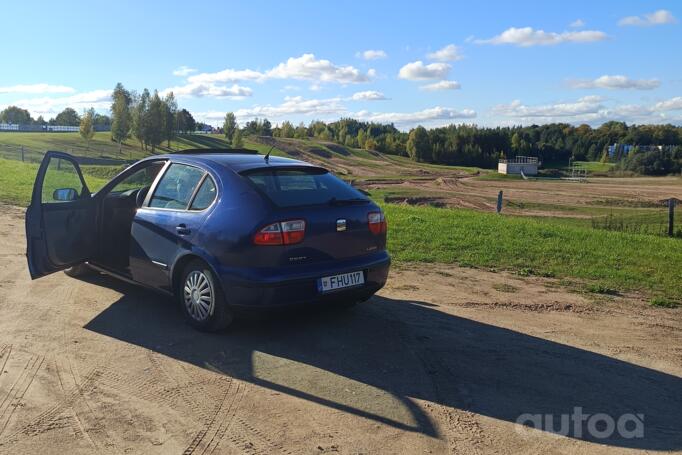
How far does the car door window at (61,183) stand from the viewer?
5.76 m

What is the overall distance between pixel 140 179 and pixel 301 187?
87.5 inches

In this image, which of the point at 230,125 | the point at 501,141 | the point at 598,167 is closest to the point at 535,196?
the point at 230,125

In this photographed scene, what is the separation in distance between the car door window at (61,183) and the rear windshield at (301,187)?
88.4 inches

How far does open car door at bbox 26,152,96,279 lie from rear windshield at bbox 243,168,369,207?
2.20 m

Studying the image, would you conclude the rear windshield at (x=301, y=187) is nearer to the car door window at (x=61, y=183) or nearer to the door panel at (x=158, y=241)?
the door panel at (x=158, y=241)

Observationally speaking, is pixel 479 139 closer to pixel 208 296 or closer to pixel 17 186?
pixel 17 186

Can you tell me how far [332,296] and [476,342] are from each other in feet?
4.49

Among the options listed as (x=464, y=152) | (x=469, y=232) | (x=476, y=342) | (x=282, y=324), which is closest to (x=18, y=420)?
(x=282, y=324)

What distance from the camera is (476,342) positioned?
5.05 meters

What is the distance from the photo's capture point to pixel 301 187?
5.22m

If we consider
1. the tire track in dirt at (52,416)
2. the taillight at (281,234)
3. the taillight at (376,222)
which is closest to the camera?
the tire track in dirt at (52,416)

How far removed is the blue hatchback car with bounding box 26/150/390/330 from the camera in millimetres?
4723

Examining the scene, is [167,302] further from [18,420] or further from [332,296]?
[18,420]

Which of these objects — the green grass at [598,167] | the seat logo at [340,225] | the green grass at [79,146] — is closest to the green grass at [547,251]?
the seat logo at [340,225]
